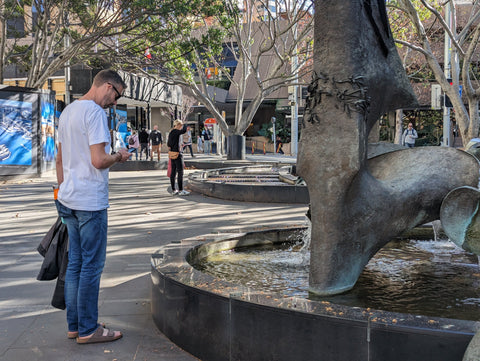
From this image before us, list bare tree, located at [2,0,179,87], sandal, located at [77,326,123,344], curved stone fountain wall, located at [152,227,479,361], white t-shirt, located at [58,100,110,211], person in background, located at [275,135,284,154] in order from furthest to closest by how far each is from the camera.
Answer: person in background, located at [275,135,284,154], bare tree, located at [2,0,179,87], sandal, located at [77,326,123,344], white t-shirt, located at [58,100,110,211], curved stone fountain wall, located at [152,227,479,361]

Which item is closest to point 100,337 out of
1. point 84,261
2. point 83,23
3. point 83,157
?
point 84,261

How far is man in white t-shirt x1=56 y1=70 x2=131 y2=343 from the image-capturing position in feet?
13.3

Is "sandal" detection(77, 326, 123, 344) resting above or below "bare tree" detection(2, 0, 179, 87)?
below

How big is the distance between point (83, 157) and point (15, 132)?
16.1m

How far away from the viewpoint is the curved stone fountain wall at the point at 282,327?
10.0ft

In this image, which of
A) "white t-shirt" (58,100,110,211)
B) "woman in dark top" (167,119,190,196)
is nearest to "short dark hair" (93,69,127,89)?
"white t-shirt" (58,100,110,211)

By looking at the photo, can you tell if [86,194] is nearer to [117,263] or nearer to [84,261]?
[84,261]

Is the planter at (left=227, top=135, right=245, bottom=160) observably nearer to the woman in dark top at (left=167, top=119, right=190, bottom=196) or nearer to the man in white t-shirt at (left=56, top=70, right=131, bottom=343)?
the woman in dark top at (left=167, top=119, right=190, bottom=196)

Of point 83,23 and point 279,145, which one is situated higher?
point 83,23

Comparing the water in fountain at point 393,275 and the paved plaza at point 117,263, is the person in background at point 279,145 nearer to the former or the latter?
the paved plaza at point 117,263

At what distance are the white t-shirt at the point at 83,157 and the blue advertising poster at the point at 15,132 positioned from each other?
613 inches

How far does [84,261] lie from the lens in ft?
13.6

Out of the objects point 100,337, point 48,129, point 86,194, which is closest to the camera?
point 86,194

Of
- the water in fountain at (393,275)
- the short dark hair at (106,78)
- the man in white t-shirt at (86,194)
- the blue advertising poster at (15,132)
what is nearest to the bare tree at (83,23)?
the blue advertising poster at (15,132)
